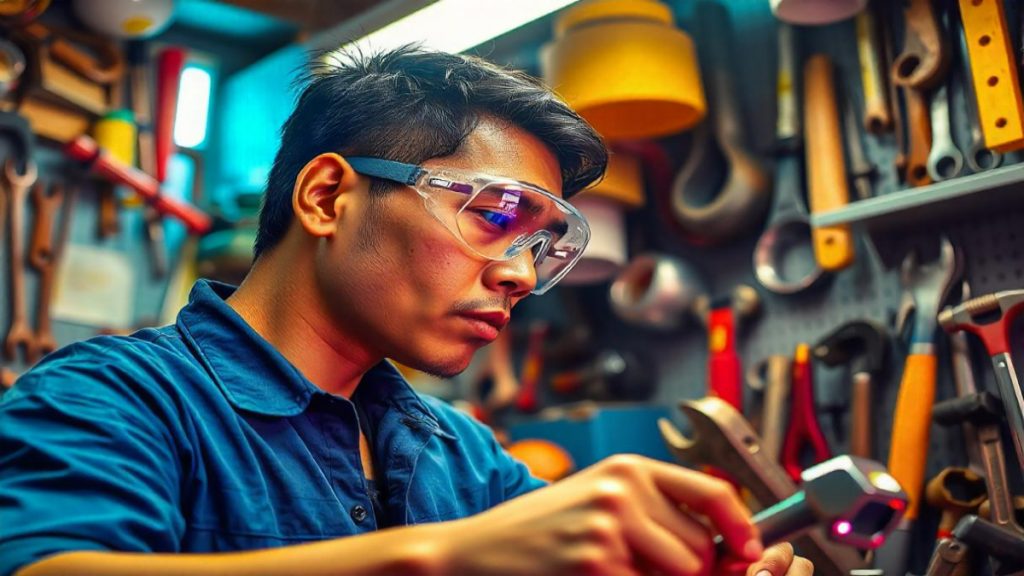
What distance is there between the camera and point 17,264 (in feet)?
8.09

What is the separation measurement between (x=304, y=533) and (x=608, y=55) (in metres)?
1.38

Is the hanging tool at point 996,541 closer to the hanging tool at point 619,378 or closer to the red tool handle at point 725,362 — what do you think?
the red tool handle at point 725,362

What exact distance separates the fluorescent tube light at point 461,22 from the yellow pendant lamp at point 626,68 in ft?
0.39

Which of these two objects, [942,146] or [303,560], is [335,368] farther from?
[942,146]

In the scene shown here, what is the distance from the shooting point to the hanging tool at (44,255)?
2.51 metres

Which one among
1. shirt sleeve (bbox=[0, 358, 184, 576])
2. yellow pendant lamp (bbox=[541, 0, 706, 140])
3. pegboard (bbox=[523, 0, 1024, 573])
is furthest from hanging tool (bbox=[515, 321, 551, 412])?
shirt sleeve (bbox=[0, 358, 184, 576])

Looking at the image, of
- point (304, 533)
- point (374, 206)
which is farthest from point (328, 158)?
point (304, 533)

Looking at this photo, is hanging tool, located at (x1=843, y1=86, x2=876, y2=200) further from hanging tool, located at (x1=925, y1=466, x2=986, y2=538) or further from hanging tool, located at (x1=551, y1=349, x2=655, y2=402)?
hanging tool, located at (x1=551, y1=349, x2=655, y2=402)

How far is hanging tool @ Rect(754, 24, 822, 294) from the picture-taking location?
80.5 inches

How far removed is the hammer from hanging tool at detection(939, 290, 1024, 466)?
9.9 inches

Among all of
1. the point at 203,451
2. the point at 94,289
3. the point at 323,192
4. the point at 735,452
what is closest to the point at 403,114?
the point at 323,192

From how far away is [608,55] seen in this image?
2.07 meters

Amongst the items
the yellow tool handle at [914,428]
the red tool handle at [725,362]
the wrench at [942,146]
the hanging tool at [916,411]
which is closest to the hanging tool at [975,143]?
the wrench at [942,146]

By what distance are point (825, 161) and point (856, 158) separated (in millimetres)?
66
